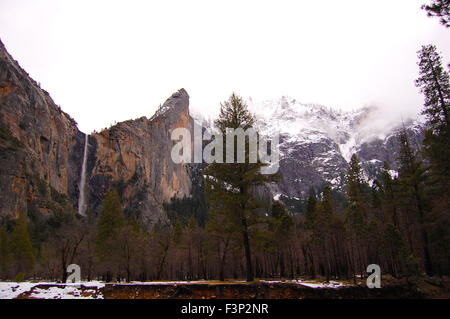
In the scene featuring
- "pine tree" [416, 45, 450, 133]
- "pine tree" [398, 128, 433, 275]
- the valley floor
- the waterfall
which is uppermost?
the waterfall

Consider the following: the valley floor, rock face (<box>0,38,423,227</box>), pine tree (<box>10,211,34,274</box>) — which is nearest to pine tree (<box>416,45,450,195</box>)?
the valley floor

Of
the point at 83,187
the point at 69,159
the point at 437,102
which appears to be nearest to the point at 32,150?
the point at 69,159

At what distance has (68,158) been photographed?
137m

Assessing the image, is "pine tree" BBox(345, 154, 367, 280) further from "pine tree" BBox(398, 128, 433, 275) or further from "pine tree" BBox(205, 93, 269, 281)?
"pine tree" BBox(205, 93, 269, 281)

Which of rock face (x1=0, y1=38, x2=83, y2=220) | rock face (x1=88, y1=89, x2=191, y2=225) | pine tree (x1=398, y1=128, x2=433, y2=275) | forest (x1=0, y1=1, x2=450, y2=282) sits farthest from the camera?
rock face (x1=88, y1=89, x2=191, y2=225)

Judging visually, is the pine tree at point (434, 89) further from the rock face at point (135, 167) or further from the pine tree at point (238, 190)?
the rock face at point (135, 167)

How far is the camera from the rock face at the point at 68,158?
312 ft

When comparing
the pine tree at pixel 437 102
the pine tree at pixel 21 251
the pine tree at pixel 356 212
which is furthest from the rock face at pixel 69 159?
the pine tree at pixel 437 102

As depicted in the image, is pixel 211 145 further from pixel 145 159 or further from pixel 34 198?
pixel 145 159

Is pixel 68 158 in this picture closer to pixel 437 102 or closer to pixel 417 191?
pixel 417 191

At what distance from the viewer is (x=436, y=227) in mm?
27281

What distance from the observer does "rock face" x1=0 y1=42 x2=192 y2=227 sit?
312ft

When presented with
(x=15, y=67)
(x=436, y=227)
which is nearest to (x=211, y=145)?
(x=436, y=227)

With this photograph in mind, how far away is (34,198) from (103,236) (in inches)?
2622
